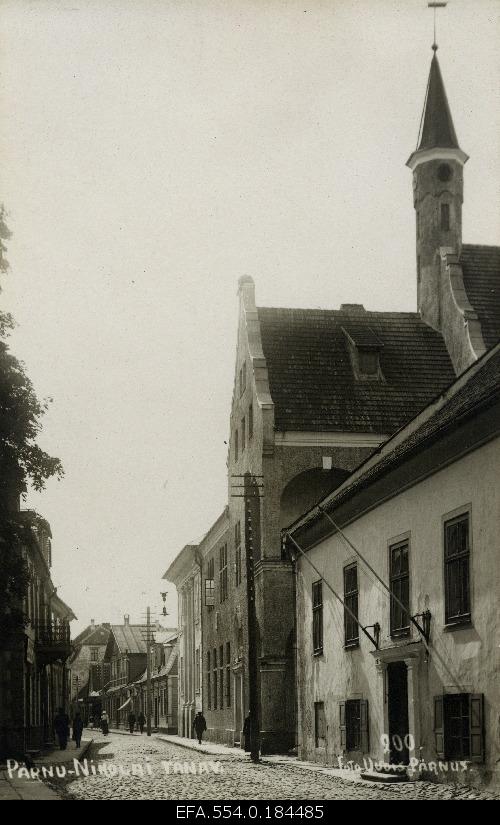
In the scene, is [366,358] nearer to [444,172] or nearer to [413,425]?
[444,172]

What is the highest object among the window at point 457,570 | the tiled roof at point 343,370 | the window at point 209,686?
the tiled roof at point 343,370

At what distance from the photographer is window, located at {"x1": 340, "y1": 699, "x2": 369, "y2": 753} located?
21.4 m

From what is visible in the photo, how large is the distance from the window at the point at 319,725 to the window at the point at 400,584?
588 centimetres

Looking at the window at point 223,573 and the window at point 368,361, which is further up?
the window at point 368,361

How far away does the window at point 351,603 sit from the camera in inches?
886

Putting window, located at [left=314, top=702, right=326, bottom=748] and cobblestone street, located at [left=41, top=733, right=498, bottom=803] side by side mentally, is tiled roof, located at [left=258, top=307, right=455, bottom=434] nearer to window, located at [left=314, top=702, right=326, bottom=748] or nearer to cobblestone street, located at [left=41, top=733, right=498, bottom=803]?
window, located at [left=314, top=702, right=326, bottom=748]

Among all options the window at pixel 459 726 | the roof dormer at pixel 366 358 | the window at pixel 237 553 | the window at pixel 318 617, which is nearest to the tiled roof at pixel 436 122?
the roof dormer at pixel 366 358

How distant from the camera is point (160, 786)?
17.2m

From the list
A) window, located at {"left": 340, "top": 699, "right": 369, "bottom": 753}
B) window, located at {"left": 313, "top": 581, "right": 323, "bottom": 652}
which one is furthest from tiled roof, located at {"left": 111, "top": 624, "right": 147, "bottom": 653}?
window, located at {"left": 340, "top": 699, "right": 369, "bottom": 753}

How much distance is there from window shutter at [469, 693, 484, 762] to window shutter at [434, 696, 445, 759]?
4.03ft

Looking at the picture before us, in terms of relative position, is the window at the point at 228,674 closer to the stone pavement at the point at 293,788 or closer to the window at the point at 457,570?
the stone pavement at the point at 293,788
